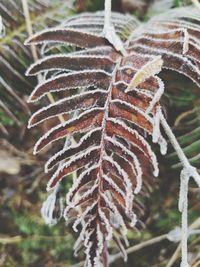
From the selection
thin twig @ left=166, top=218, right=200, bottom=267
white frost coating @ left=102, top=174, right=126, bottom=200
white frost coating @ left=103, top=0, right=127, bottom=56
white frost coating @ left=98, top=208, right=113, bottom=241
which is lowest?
thin twig @ left=166, top=218, right=200, bottom=267

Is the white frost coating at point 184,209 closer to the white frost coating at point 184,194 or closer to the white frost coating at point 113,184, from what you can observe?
the white frost coating at point 184,194

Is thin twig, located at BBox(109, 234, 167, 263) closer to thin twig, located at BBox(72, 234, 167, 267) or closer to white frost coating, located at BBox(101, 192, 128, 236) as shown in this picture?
thin twig, located at BBox(72, 234, 167, 267)

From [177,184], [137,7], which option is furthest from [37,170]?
[137,7]

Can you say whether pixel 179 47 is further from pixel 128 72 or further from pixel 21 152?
pixel 21 152

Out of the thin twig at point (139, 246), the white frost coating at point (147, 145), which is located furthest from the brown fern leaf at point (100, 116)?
the thin twig at point (139, 246)

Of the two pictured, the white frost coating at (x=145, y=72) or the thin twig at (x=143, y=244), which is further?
the thin twig at (x=143, y=244)

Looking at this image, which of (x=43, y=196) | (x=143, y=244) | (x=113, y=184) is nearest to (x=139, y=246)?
(x=143, y=244)

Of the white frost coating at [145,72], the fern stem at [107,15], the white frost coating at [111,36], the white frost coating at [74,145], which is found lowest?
the white frost coating at [74,145]

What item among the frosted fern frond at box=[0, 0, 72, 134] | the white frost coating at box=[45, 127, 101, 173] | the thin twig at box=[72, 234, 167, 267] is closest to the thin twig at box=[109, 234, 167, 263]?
the thin twig at box=[72, 234, 167, 267]

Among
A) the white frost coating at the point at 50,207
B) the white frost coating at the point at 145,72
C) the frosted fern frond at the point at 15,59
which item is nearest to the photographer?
the white frost coating at the point at 145,72
